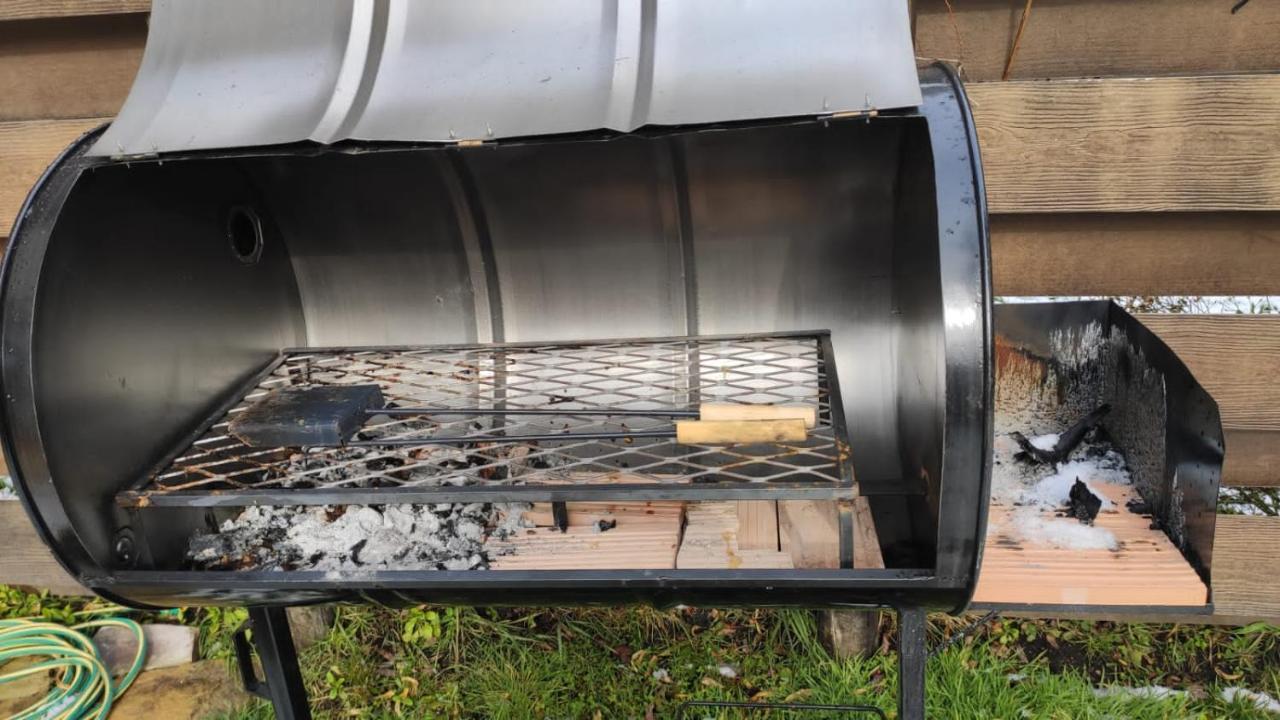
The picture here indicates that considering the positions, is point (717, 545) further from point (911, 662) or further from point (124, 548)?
point (124, 548)

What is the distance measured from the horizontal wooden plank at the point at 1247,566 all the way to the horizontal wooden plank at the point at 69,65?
3.23 meters

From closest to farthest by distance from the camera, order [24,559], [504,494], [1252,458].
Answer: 1. [504,494]
2. [1252,458]
3. [24,559]

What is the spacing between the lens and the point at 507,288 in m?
1.88

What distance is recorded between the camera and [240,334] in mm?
1700

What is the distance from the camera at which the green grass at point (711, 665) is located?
2.02 meters

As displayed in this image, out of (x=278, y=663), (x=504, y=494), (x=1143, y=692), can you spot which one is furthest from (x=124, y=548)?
(x=1143, y=692)

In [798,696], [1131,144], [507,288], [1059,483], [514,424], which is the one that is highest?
[1131,144]

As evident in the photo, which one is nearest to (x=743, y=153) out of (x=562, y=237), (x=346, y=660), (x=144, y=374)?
(x=562, y=237)

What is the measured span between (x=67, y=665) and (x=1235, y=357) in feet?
11.2

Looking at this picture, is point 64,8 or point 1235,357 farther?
point 64,8

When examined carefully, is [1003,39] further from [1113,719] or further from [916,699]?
[1113,719]

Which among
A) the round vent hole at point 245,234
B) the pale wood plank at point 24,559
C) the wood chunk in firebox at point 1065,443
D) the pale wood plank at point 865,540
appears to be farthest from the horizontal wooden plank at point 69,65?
the wood chunk in firebox at point 1065,443

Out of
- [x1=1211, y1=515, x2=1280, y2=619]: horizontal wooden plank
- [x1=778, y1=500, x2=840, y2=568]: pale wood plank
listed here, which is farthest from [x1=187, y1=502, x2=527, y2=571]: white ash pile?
[x1=1211, y1=515, x2=1280, y2=619]: horizontal wooden plank

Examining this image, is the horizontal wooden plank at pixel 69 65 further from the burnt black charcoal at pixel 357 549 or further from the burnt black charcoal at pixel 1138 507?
the burnt black charcoal at pixel 1138 507
